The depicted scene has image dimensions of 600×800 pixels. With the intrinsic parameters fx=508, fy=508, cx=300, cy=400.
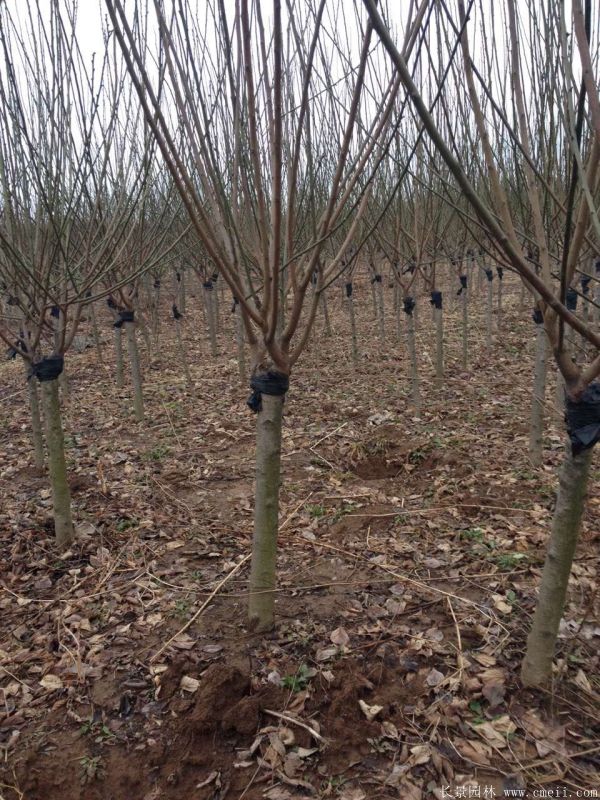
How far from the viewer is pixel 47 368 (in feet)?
9.97

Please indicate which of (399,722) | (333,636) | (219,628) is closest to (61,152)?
(219,628)

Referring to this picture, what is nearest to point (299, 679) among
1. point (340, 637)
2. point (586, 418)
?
point (340, 637)

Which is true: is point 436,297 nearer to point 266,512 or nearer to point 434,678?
point 266,512

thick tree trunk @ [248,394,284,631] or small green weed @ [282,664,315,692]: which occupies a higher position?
thick tree trunk @ [248,394,284,631]

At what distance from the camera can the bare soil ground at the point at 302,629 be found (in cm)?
181

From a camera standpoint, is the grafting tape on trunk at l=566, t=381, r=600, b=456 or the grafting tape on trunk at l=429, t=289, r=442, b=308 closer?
the grafting tape on trunk at l=566, t=381, r=600, b=456

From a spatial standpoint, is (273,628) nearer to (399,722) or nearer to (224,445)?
(399,722)

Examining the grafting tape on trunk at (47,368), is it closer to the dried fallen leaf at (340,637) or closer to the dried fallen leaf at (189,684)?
the dried fallen leaf at (189,684)

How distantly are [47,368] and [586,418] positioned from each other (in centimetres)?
282

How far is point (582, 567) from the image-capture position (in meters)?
2.85

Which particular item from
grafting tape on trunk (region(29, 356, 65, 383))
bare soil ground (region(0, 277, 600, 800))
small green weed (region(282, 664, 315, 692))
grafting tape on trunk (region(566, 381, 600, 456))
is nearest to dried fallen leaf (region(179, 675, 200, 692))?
bare soil ground (region(0, 277, 600, 800))

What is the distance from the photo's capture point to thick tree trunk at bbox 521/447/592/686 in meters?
1.69

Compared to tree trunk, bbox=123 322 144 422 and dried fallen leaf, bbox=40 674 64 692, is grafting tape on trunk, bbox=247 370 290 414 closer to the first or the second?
dried fallen leaf, bbox=40 674 64 692

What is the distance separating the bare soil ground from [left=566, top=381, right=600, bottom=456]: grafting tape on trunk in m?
1.07
